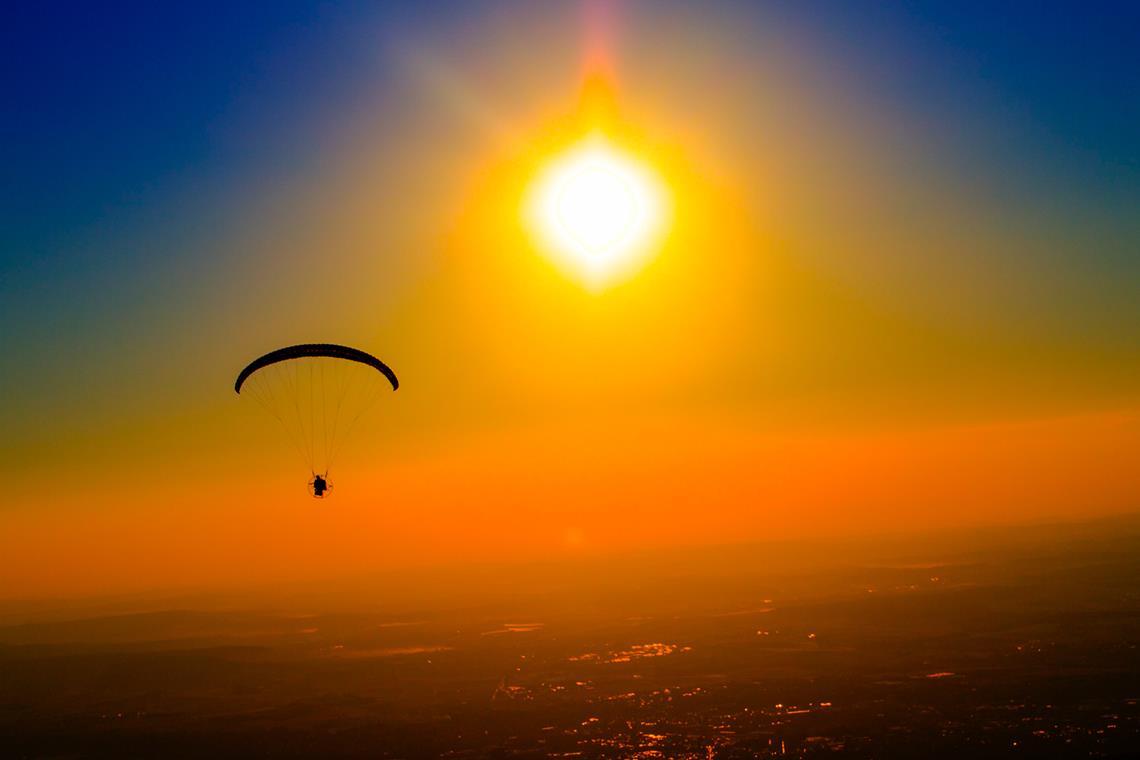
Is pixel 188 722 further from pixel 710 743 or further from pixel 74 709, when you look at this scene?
pixel 710 743

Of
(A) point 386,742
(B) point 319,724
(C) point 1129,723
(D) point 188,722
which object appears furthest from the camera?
(D) point 188,722

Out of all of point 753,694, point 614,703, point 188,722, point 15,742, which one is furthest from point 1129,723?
point 15,742

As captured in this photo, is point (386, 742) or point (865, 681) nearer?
point (386, 742)

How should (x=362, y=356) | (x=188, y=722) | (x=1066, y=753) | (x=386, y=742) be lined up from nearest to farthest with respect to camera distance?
(x=362, y=356) → (x=1066, y=753) → (x=386, y=742) → (x=188, y=722)

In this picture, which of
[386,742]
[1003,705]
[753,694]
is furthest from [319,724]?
[1003,705]

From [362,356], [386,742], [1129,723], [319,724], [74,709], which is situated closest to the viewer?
[362,356]

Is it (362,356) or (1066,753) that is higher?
(362,356)

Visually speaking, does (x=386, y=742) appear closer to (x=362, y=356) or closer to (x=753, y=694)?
(x=753, y=694)

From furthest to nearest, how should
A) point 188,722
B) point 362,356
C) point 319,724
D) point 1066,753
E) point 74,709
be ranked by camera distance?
point 74,709 < point 188,722 < point 319,724 < point 1066,753 < point 362,356

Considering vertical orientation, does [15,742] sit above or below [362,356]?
below

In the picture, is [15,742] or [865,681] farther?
[865,681]
